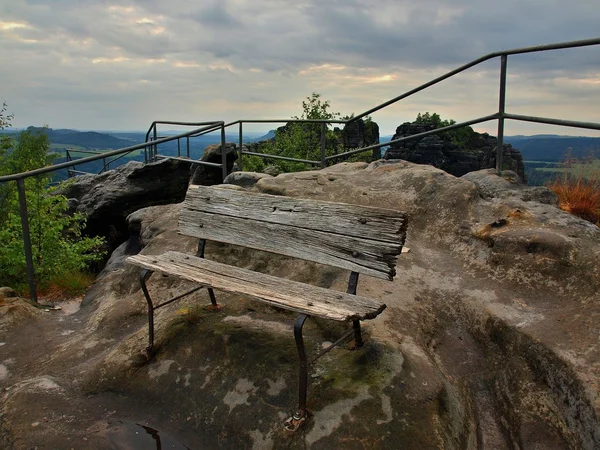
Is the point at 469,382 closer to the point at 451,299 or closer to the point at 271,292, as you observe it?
the point at 451,299

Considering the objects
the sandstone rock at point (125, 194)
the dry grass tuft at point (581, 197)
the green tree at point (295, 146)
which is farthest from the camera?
the green tree at point (295, 146)

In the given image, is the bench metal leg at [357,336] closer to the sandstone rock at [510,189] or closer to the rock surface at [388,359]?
the rock surface at [388,359]

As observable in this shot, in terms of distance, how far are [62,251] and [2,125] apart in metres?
29.2

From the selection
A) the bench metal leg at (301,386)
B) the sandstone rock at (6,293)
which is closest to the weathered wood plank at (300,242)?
the bench metal leg at (301,386)

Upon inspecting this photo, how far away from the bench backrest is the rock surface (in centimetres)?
50

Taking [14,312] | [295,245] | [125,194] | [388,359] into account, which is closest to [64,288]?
[14,312]

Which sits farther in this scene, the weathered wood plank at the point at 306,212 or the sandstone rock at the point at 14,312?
the sandstone rock at the point at 14,312

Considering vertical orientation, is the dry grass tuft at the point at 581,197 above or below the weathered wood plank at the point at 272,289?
above

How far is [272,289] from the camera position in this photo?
3.10 meters

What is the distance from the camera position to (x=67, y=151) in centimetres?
1452

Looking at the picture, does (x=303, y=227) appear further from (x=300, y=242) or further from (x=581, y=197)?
(x=581, y=197)

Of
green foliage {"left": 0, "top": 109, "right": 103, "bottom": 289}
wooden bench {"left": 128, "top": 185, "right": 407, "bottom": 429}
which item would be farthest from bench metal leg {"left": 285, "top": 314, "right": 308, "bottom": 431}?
green foliage {"left": 0, "top": 109, "right": 103, "bottom": 289}

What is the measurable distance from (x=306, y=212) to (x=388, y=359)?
3.85 ft

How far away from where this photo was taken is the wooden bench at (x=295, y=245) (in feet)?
9.26
